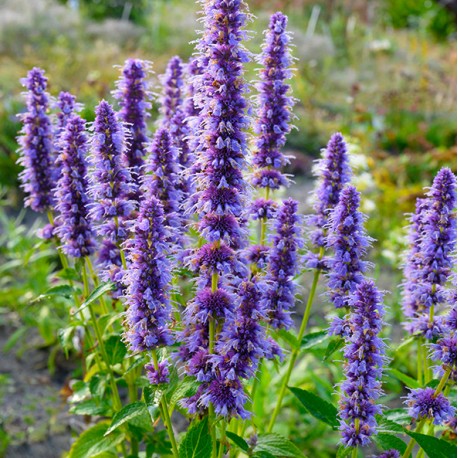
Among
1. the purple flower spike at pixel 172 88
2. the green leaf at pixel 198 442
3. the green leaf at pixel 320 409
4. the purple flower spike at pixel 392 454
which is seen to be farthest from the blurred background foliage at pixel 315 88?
the purple flower spike at pixel 392 454

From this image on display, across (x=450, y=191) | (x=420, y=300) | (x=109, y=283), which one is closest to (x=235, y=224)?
(x=109, y=283)

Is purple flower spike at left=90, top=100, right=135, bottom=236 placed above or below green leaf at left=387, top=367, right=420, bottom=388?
above

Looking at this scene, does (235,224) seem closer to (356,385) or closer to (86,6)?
(356,385)

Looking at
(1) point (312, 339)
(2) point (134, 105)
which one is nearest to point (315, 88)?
(1) point (312, 339)

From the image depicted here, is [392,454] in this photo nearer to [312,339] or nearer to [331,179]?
[312,339]

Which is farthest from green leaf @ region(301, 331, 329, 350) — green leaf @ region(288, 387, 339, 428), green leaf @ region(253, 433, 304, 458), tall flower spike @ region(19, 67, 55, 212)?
tall flower spike @ region(19, 67, 55, 212)

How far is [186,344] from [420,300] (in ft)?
3.55

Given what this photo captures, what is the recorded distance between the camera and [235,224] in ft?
7.78

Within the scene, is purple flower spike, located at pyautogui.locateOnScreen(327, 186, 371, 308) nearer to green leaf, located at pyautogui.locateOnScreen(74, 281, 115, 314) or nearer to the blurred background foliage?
green leaf, located at pyautogui.locateOnScreen(74, 281, 115, 314)

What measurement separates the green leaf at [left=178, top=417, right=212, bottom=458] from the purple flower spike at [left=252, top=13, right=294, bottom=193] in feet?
3.66

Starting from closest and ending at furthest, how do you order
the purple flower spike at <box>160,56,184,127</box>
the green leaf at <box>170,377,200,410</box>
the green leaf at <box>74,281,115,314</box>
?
1. the green leaf at <box>170,377,200,410</box>
2. the green leaf at <box>74,281,115,314</box>
3. the purple flower spike at <box>160,56,184,127</box>

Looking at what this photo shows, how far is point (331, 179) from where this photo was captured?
2949mm

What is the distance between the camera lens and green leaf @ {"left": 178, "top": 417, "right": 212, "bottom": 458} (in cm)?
249

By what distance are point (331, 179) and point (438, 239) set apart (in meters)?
0.53
